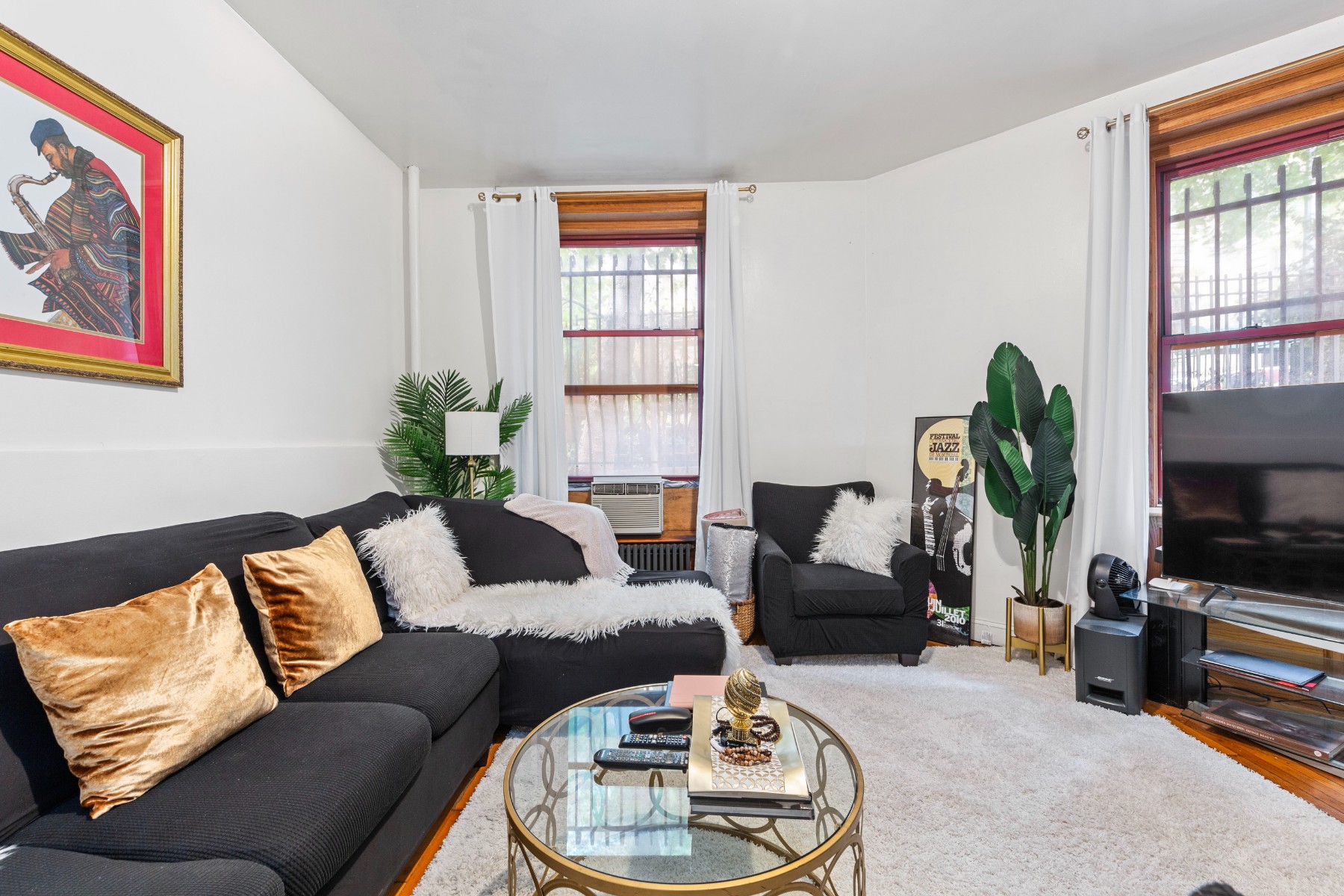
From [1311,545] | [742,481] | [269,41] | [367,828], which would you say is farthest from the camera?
[742,481]

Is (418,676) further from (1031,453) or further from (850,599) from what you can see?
(1031,453)

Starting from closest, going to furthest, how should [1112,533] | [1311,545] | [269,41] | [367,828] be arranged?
[367,828], [1311,545], [269,41], [1112,533]

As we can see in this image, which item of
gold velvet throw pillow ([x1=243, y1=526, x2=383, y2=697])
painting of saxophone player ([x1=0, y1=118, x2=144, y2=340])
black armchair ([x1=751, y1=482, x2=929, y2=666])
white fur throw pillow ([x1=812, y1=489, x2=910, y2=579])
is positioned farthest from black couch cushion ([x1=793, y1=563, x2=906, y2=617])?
painting of saxophone player ([x1=0, y1=118, x2=144, y2=340])

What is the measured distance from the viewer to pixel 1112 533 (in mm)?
2803

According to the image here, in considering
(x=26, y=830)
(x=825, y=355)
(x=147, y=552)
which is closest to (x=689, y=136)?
(x=825, y=355)

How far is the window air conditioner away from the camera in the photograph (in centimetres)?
371

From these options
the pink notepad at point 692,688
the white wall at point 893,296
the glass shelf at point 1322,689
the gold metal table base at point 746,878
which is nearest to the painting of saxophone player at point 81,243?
the gold metal table base at point 746,878

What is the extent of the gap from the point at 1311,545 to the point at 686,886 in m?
2.56

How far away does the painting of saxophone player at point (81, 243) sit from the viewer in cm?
161

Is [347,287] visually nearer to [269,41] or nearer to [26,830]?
[269,41]

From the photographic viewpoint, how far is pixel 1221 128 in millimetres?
2711

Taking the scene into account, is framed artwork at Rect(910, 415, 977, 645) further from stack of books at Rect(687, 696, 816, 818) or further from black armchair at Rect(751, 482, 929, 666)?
stack of books at Rect(687, 696, 816, 818)

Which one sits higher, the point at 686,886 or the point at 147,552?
the point at 147,552

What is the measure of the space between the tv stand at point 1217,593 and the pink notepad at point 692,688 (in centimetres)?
198
